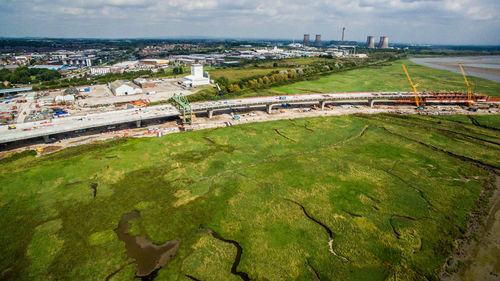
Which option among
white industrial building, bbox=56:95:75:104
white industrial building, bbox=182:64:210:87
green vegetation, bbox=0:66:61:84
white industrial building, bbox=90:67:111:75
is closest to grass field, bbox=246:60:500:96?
white industrial building, bbox=182:64:210:87

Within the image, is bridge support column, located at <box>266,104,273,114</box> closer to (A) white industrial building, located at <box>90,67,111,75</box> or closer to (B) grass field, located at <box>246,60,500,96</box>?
(B) grass field, located at <box>246,60,500,96</box>

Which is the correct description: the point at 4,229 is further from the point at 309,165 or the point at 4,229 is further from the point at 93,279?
the point at 309,165

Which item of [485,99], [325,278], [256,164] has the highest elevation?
[485,99]

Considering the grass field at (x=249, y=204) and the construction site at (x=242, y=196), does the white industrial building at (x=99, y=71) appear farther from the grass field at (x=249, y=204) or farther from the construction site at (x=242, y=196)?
the grass field at (x=249, y=204)

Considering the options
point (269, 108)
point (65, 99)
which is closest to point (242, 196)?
point (269, 108)

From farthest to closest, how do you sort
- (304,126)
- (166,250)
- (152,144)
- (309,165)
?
(304,126) → (152,144) → (309,165) → (166,250)

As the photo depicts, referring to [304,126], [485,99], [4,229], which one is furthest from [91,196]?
[485,99]
